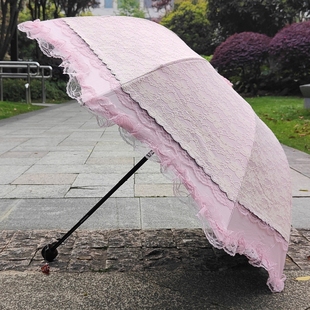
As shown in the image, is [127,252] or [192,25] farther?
[192,25]

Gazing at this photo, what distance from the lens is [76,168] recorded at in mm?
5055

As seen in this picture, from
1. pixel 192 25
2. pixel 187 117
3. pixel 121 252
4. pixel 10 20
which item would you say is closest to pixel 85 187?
pixel 121 252

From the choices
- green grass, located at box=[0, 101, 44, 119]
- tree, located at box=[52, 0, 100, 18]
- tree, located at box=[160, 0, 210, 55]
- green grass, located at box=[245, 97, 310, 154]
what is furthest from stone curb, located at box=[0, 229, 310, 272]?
tree, located at box=[160, 0, 210, 55]

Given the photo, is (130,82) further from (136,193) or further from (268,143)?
(136,193)

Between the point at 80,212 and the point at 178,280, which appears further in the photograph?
the point at 80,212

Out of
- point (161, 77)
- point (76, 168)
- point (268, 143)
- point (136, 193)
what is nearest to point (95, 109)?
point (161, 77)

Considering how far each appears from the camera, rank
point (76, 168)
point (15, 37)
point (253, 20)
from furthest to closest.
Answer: point (253, 20) < point (15, 37) < point (76, 168)

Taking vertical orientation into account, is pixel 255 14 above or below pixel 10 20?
above

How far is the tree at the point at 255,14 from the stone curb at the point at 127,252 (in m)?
18.9

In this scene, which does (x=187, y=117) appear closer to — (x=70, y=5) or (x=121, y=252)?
(x=121, y=252)

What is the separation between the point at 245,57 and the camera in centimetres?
1684

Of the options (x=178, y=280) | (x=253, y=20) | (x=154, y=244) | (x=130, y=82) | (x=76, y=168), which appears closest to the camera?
(x=130, y=82)

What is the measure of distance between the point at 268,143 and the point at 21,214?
2011 mm

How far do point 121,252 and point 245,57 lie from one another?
49.7 feet
